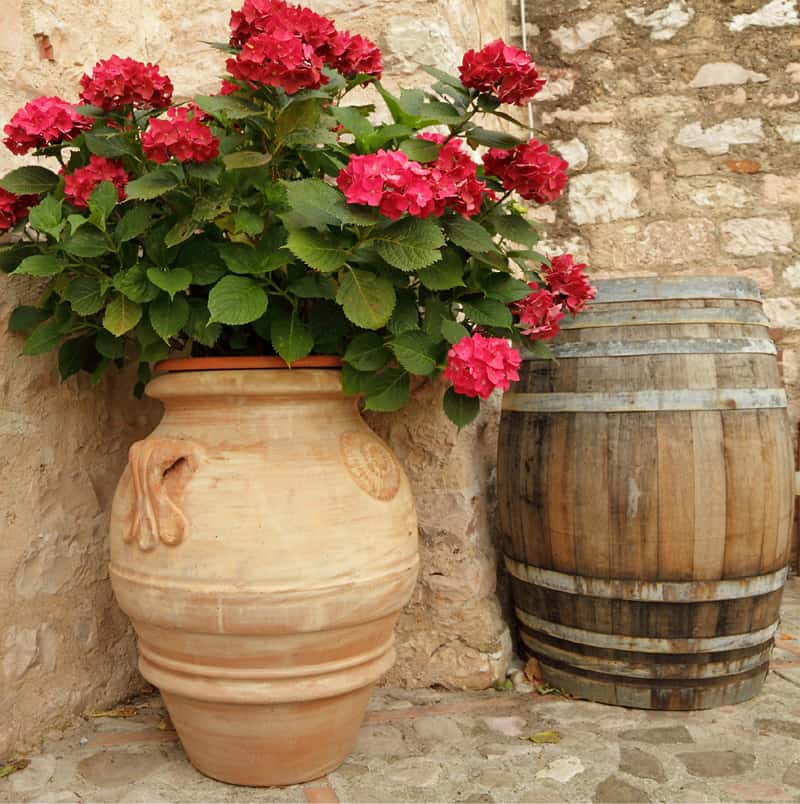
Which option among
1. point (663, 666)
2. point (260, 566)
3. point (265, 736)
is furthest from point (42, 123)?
point (663, 666)

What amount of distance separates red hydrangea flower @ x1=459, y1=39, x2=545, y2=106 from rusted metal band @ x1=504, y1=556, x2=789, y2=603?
1071 mm

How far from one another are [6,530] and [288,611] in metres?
0.68

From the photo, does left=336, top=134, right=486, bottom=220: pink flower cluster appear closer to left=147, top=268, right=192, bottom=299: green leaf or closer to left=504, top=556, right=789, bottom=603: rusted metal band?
left=147, top=268, right=192, bottom=299: green leaf

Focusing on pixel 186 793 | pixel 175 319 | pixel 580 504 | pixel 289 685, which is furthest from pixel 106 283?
pixel 580 504

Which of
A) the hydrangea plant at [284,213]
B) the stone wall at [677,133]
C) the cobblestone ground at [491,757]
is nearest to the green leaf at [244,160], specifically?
the hydrangea plant at [284,213]

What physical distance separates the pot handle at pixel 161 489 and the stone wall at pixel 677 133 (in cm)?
219

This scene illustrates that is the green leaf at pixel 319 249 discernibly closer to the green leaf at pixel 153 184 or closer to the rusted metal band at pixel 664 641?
the green leaf at pixel 153 184

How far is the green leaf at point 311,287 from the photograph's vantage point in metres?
1.58

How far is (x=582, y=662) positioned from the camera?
2.03 m

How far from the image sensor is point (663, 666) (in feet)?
6.40

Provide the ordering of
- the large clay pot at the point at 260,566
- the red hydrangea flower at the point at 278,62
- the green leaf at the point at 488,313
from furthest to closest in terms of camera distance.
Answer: the green leaf at the point at 488,313 < the large clay pot at the point at 260,566 < the red hydrangea flower at the point at 278,62

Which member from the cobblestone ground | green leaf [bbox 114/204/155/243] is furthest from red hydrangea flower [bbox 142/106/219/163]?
the cobblestone ground

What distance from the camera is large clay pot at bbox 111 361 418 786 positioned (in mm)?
1486

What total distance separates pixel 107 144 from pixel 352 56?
1.60 feet
